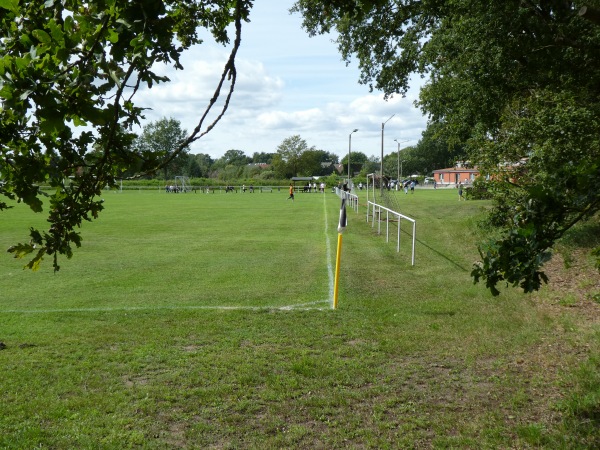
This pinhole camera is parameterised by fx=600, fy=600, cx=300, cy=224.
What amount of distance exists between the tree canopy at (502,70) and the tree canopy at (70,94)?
15.2 ft

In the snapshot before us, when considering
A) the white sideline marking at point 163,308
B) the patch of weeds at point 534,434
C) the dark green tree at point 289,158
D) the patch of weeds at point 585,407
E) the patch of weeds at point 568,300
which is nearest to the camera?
the patch of weeds at point 534,434

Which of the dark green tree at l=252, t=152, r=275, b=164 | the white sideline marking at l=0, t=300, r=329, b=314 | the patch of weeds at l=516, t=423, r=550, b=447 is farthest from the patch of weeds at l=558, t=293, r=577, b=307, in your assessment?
the dark green tree at l=252, t=152, r=275, b=164

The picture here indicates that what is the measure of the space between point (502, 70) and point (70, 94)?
11358 mm

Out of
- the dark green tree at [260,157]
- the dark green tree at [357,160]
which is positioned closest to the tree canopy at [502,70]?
the dark green tree at [357,160]

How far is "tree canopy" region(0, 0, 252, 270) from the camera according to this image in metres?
2.84

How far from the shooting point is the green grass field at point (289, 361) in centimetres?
513

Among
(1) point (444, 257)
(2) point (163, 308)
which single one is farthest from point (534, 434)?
(1) point (444, 257)

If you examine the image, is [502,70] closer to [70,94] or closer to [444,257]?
[444,257]

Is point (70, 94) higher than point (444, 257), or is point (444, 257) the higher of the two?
point (70, 94)

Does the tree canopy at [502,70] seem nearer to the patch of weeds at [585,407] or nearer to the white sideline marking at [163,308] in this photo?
the patch of weeds at [585,407]

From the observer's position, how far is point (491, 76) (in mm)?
13109

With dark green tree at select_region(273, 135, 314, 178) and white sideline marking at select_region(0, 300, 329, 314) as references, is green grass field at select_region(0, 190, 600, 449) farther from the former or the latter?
dark green tree at select_region(273, 135, 314, 178)

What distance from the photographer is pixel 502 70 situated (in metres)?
12.7

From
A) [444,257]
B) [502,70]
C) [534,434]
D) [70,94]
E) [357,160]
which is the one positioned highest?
[357,160]
